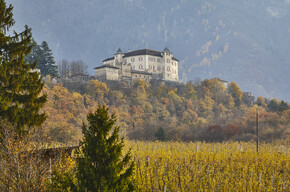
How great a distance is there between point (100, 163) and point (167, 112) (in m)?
51.3

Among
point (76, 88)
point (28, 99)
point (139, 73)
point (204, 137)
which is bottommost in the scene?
point (204, 137)

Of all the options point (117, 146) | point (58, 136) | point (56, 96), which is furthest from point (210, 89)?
point (117, 146)

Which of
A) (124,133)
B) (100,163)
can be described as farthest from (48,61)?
(100,163)

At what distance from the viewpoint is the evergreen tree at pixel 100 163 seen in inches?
264

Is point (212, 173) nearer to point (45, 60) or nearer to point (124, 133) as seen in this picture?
point (124, 133)

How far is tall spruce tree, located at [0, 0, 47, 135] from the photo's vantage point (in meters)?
13.9

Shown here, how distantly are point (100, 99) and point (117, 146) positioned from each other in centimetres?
4832

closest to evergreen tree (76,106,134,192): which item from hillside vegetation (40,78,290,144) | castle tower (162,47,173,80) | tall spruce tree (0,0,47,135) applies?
tall spruce tree (0,0,47,135)

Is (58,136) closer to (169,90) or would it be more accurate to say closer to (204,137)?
(204,137)

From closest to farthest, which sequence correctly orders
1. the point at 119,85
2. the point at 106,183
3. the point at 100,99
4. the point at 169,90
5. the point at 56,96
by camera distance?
the point at 106,183 → the point at 56,96 → the point at 100,99 → the point at 119,85 → the point at 169,90

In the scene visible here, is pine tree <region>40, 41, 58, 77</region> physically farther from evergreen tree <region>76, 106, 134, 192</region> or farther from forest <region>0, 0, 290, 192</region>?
evergreen tree <region>76, 106, 134, 192</region>

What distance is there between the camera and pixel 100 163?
268 inches

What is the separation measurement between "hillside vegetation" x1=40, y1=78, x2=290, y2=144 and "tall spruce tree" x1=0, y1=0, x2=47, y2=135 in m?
13.1

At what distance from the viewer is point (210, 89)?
7369 centimetres
